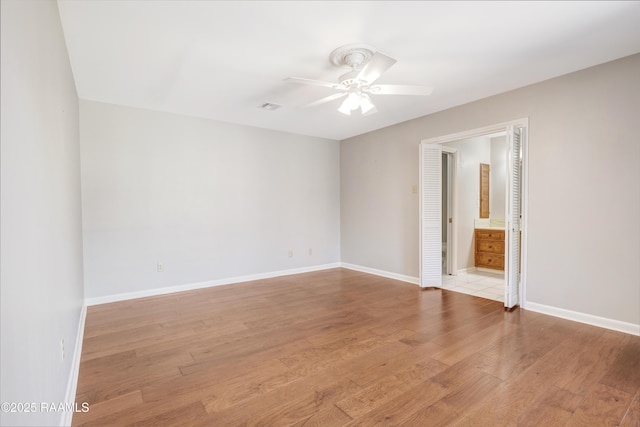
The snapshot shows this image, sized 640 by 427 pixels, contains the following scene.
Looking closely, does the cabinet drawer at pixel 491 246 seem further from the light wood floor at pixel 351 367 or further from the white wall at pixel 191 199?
the white wall at pixel 191 199

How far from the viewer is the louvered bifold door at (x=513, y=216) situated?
11.5 ft

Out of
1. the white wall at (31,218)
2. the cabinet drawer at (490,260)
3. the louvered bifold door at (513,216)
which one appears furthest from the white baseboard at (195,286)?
the louvered bifold door at (513,216)

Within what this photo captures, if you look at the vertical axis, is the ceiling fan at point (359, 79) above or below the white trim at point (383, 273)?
above

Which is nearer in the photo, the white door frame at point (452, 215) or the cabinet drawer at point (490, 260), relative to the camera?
the white door frame at point (452, 215)

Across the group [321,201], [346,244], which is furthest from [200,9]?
[346,244]

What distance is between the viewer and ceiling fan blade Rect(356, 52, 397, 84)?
2.25 metres

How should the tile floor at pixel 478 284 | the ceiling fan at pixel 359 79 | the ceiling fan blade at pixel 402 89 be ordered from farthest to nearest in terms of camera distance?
the tile floor at pixel 478 284, the ceiling fan blade at pixel 402 89, the ceiling fan at pixel 359 79

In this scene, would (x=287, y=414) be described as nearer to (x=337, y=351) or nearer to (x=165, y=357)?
(x=337, y=351)

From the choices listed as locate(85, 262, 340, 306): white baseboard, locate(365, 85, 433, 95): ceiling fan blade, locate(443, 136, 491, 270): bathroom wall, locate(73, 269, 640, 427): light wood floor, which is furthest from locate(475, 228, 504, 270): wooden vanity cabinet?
locate(365, 85, 433, 95): ceiling fan blade

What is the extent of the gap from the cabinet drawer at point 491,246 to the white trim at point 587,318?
2.13 metres

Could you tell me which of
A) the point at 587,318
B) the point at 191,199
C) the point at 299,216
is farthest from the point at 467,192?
the point at 191,199

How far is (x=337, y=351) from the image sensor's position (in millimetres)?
2574

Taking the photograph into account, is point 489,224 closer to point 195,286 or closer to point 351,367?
point 351,367

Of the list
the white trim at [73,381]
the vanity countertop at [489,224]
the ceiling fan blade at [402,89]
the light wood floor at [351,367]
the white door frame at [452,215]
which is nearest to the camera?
the white trim at [73,381]
